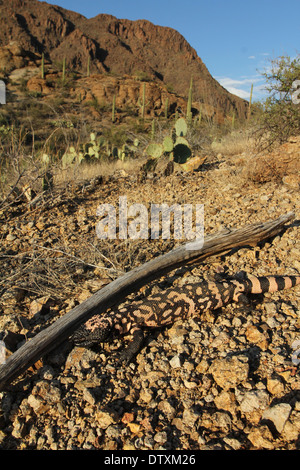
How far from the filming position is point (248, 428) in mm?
1599

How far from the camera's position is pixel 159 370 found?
2064mm

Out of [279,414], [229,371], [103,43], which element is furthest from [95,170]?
[103,43]

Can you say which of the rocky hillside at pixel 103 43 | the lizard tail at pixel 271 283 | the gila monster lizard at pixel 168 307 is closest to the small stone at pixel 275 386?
the gila monster lizard at pixel 168 307

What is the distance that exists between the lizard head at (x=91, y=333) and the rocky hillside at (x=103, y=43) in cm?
4444

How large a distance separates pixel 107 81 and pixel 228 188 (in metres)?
31.9

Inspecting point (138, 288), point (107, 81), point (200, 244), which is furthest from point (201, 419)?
point (107, 81)

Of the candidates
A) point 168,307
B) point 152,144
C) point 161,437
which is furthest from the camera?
point 152,144

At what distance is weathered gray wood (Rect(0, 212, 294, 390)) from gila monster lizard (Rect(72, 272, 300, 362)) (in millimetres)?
99

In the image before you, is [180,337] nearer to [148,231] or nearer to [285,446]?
[285,446]

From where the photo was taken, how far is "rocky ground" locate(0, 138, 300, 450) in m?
1.65

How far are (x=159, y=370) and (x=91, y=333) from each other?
0.54 metres

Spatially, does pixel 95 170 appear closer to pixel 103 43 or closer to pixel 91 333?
pixel 91 333

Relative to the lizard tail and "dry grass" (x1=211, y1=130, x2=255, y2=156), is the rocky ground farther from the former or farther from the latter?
"dry grass" (x1=211, y1=130, x2=255, y2=156)
